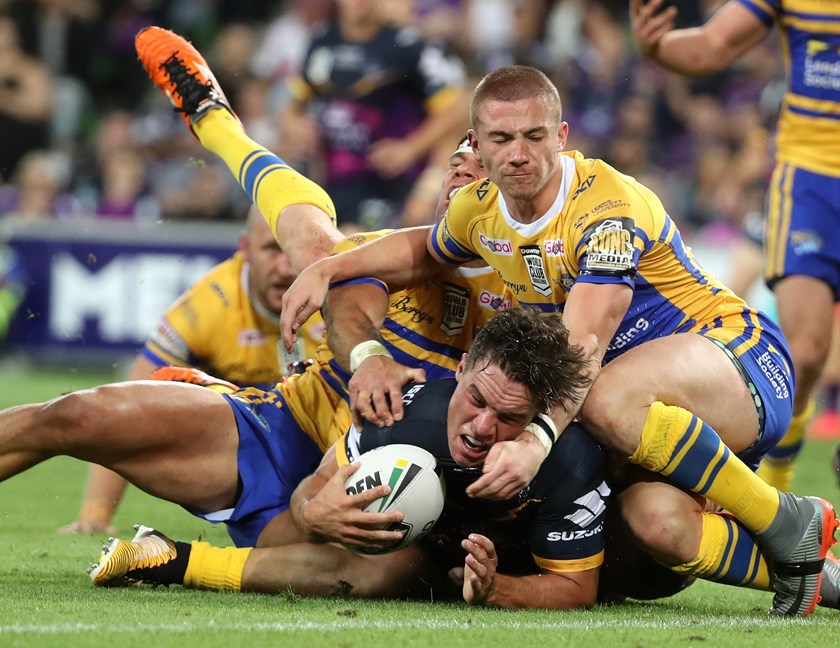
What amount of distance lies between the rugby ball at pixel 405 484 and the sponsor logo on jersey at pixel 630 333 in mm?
937

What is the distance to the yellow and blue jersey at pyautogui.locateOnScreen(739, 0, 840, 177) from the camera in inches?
273

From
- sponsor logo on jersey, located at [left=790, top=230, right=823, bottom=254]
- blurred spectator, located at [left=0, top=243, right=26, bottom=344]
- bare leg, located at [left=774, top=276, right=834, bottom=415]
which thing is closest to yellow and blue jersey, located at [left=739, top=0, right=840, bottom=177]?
sponsor logo on jersey, located at [left=790, top=230, right=823, bottom=254]

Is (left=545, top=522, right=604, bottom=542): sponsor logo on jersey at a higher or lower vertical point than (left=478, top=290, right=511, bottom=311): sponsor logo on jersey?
lower

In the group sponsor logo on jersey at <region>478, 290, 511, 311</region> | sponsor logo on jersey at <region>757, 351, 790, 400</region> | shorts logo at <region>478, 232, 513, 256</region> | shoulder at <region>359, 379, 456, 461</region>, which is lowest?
shoulder at <region>359, 379, 456, 461</region>

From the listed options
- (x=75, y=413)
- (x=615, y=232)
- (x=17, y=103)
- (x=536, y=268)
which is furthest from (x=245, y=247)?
(x=17, y=103)

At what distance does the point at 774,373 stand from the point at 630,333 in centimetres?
54

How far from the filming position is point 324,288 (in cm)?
542

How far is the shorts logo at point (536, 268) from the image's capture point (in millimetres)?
5059

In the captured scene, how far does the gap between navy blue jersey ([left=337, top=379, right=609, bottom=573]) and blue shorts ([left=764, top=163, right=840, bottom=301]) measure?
8.47ft

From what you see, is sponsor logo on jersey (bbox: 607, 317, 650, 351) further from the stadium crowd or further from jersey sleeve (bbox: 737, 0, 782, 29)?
the stadium crowd

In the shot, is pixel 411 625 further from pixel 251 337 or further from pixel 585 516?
pixel 251 337

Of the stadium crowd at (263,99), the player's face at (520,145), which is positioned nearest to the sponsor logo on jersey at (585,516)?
the player's face at (520,145)

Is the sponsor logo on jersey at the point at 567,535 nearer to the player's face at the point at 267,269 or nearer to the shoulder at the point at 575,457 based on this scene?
the shoulder at the point at 575,457

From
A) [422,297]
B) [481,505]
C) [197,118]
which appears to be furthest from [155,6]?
[481,505]
